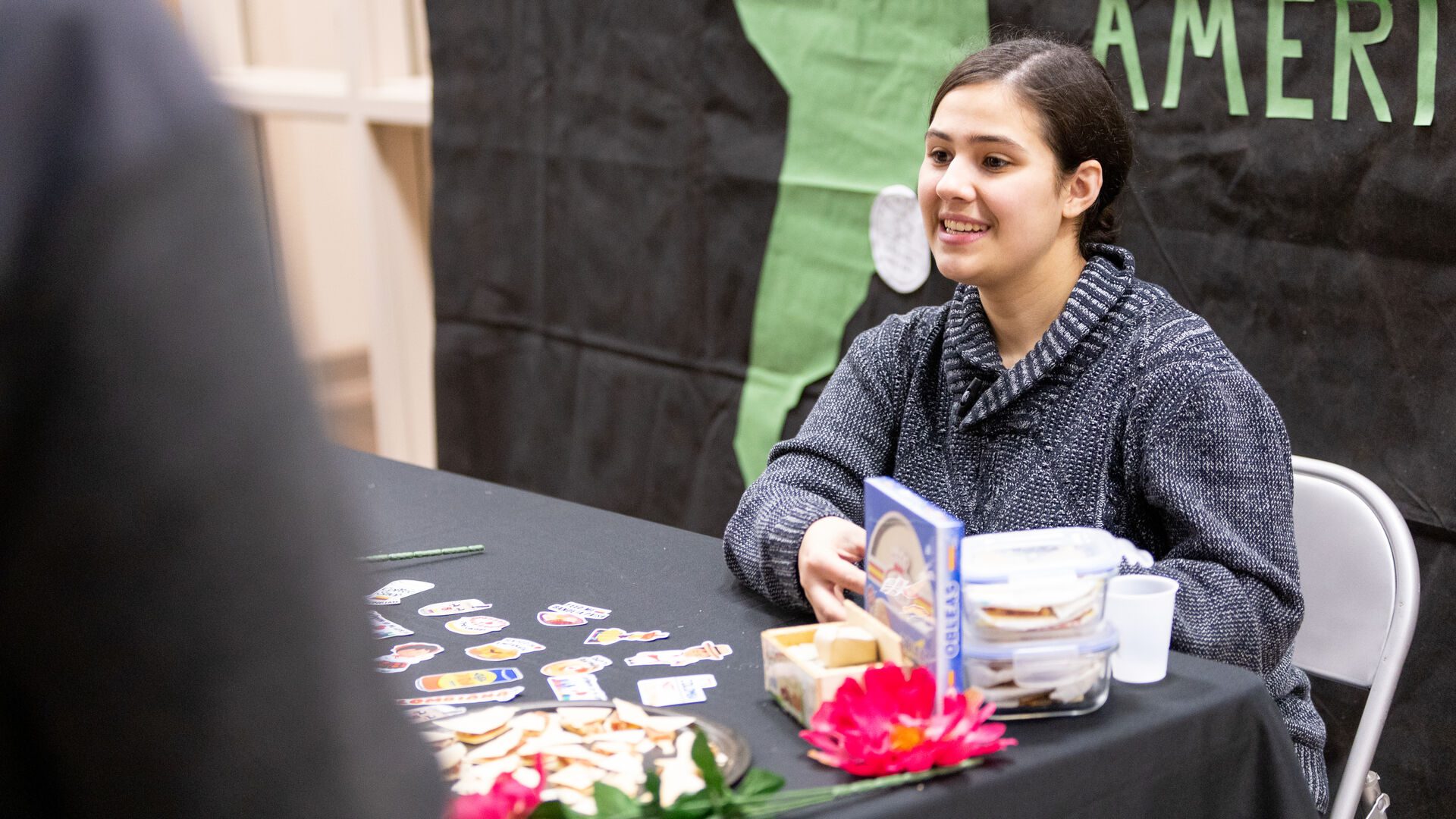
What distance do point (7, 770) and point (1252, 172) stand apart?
202 cm

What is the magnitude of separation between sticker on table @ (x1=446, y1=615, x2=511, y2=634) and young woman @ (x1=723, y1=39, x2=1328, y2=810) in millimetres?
260

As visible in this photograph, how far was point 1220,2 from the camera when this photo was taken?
6.84ft

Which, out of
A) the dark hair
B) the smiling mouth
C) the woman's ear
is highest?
the dark hair

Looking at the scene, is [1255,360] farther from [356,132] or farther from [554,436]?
[356,132]

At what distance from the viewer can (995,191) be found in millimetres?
1616

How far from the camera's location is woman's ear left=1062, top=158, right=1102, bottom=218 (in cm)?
166

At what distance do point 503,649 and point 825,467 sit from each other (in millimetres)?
495

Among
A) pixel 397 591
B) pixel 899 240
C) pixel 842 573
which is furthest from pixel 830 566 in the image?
pixel 899 240

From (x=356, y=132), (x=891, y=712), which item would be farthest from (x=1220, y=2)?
(x=356, y=132)

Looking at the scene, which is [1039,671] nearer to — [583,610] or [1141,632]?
[1141,632]

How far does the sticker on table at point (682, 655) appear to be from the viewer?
4.17 feet

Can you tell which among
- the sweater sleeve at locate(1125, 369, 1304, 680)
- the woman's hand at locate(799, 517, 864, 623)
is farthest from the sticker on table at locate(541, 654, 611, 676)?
the sweater sleeve at locate(1125, 369, 1304, 680)

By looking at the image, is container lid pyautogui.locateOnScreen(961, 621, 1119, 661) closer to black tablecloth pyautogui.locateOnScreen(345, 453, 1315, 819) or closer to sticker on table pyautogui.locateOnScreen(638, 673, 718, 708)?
black tablecloth pyautogui.locateOnScreen(345, 453, 1315, 819)

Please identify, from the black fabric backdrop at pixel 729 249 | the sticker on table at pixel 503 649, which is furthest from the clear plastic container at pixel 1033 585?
the black fabric backdrop at pixel 729 249
